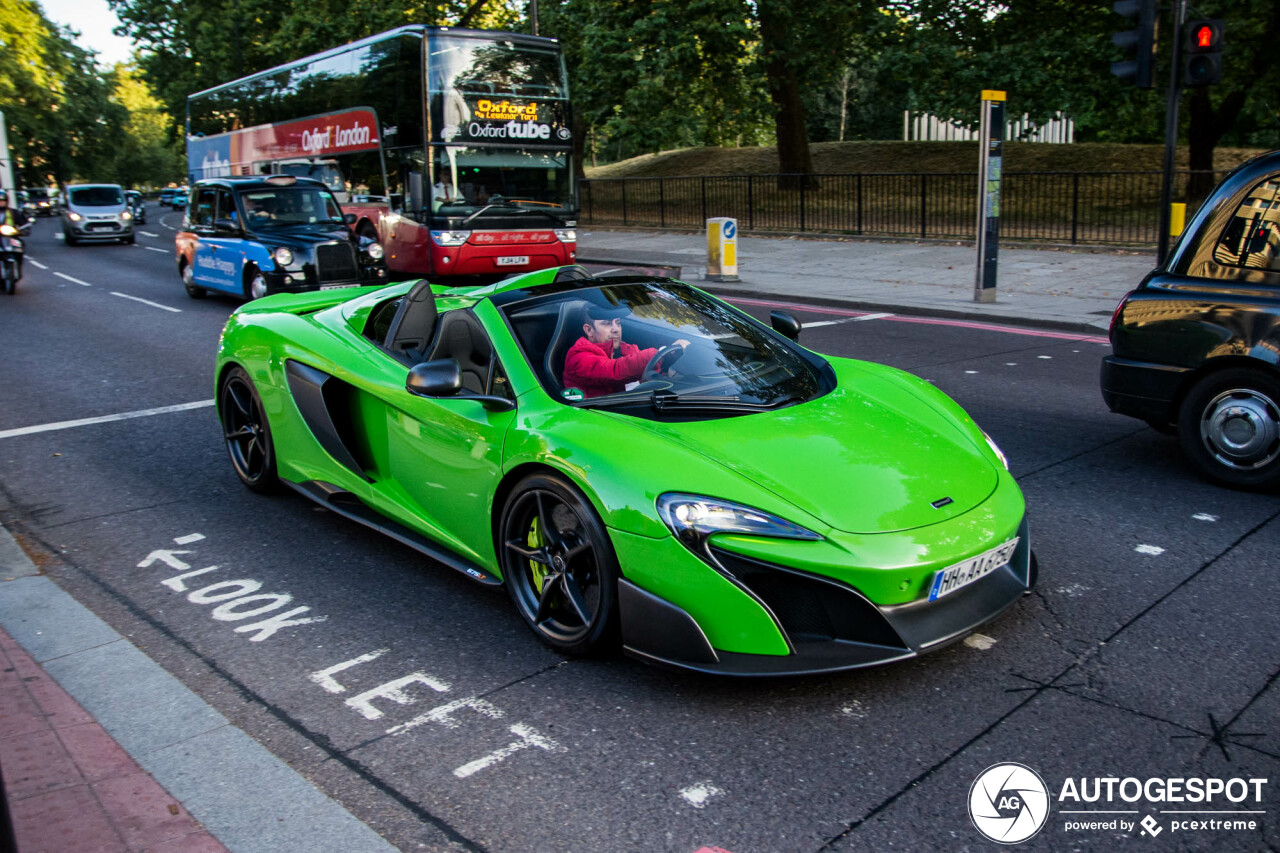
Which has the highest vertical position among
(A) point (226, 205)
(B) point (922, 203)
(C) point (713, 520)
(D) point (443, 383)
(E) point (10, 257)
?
(A) point (226, 205)

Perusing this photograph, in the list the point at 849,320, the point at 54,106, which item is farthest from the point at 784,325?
the point at 54,106

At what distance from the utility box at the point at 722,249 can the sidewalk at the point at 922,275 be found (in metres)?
0.28

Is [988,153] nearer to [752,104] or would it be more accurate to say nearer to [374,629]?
[374,629]

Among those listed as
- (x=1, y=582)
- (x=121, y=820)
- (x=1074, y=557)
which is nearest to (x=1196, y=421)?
(x=1074, y=557)

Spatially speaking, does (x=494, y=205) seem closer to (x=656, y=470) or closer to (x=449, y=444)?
(x=449, y=444)

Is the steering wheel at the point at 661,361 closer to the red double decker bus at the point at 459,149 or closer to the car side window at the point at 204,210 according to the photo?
the car side window at the point at 204,210

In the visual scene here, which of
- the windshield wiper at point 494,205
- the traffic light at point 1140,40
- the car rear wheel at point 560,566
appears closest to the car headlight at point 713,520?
the car rear wheel at point 560,566

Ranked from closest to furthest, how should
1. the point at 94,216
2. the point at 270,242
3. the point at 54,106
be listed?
the point at 270,242 → the point at 94,216 → the point at 54,106

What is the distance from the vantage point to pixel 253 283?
47.9ft

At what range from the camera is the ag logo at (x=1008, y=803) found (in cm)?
286

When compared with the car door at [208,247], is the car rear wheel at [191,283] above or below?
below

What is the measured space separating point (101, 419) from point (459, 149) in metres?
9.63

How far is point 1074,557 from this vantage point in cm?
482

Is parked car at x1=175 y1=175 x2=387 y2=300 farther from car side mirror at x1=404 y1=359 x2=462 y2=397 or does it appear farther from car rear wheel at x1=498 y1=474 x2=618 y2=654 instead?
car rear wheel at x1=498 y1=474 x2=618 y2=654
